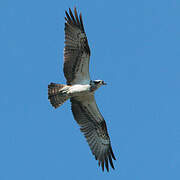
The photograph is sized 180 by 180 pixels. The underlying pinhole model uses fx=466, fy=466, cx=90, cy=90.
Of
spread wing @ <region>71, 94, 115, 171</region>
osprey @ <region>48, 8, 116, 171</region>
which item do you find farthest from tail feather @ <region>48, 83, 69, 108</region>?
spread wing @ <region>71, 94, 115, 171</region>

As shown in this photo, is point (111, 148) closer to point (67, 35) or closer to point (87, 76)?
point (87, 76)

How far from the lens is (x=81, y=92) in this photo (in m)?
14.7

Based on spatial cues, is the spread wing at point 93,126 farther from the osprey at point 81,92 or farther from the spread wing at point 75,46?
the spread wing at point 75,46

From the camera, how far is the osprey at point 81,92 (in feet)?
47.0

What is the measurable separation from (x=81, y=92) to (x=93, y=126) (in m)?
1.50

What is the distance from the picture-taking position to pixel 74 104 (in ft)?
50.6

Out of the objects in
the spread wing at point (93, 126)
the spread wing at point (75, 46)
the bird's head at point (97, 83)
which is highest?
the spread wing at point (75, 46)

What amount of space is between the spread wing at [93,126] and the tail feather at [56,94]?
801mm

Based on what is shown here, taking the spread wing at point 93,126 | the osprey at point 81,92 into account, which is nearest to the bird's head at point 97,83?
the osprey at point 81,92

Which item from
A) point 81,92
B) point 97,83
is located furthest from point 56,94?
point 97,83

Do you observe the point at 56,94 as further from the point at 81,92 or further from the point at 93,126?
the point at 93,126

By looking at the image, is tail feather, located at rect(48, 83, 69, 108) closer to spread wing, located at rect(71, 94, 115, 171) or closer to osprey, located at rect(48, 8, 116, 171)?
osprey, located at rect(48, 8, 116, 171)

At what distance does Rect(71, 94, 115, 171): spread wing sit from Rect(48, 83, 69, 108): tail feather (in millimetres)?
801

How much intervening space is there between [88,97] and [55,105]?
4.08 feet
